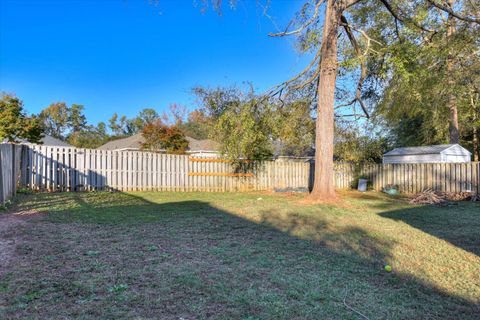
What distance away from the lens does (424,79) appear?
10.2 metres

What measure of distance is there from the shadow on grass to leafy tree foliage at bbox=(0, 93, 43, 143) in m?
25.7

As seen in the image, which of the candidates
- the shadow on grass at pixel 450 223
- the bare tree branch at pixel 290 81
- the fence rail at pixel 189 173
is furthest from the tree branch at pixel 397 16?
the fence rail at pixel 189 173

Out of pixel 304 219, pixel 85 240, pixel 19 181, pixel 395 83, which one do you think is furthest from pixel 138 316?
pixel 395 83

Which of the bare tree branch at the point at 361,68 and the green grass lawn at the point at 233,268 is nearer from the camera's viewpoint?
the green grass lawn at the point at 233,268

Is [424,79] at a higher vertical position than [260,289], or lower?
higher

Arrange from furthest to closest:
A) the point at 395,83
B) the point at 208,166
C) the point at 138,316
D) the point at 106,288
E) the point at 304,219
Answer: the point at 208,166
the point at 395,83
the point at 304,219
the point at 106,288
the point at 138,316

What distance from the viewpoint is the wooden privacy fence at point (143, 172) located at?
1056 centimetres

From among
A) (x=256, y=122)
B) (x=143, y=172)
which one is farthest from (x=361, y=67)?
(x=143, y=172)

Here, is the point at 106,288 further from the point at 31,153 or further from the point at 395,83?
the point at 395,83

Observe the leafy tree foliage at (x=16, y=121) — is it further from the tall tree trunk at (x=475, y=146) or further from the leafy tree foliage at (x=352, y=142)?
the tall tree trunk at (x=475, y=146)

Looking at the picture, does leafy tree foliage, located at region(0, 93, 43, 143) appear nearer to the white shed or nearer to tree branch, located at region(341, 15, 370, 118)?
tree branch, located at region(341, 15, 370, 118)

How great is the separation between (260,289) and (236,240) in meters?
1.81

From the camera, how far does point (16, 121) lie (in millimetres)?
23828

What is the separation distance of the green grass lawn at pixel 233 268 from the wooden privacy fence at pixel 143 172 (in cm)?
516
